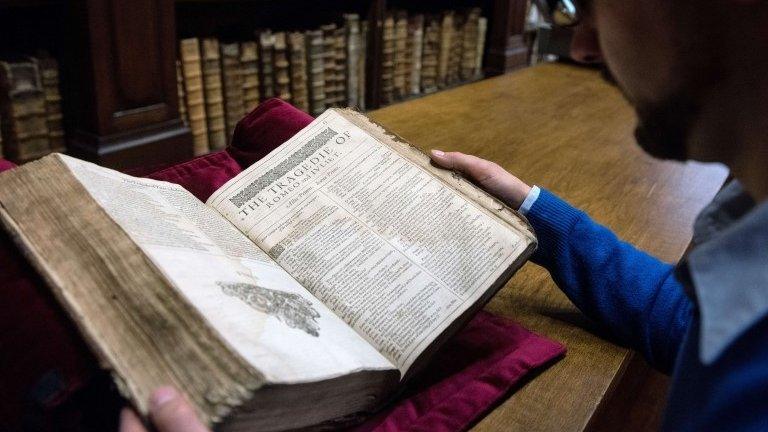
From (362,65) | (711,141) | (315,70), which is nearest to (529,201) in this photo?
(711,141)

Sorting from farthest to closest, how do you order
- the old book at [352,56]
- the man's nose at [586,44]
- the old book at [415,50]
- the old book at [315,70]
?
the old book at [415,50], the old book at [352,56], the old book at [315,70], the man's nose at [586,44]

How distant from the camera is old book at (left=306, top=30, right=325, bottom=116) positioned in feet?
6.03

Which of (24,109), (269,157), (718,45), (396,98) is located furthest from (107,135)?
(718,45)

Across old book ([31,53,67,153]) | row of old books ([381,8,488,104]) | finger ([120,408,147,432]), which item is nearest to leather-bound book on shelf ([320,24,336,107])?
row of old books ([381,8,488,104])

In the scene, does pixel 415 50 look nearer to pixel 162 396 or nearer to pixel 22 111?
pixel 22 111

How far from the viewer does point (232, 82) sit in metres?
1.70

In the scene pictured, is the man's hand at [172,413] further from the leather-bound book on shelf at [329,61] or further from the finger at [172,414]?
the leather-bound book on shelf at [329,61]

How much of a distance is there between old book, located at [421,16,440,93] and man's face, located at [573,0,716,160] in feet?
5.95

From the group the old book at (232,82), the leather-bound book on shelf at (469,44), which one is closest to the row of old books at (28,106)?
the old book at (232,82)

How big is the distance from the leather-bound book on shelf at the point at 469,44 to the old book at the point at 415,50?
0.29 meters

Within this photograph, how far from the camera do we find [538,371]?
1.97ft

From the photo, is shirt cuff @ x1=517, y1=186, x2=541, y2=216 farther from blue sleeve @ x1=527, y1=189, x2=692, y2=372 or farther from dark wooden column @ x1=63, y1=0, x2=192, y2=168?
dark wooden column @ x1=63, y1=0, x2=192, y2=168

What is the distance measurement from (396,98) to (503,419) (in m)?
1.78

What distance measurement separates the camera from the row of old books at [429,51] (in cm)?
213
